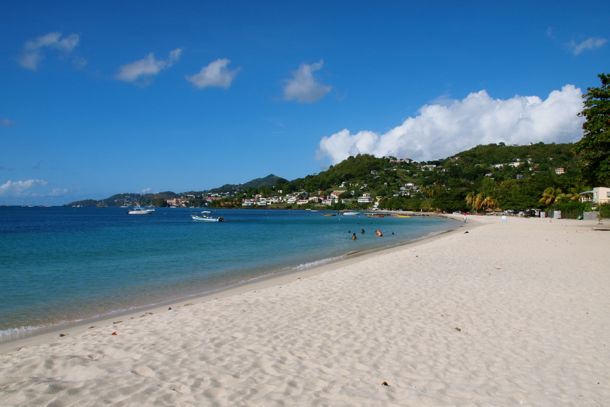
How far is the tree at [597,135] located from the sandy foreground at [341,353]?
21.6 metres

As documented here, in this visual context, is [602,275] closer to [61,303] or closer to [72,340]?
[72,340]

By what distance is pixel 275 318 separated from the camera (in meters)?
8.99

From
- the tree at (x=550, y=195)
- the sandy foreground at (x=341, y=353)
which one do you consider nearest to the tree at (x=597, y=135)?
the sandy foreground at (x=341, y=353)

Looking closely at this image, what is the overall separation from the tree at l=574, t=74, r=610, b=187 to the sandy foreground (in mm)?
21615

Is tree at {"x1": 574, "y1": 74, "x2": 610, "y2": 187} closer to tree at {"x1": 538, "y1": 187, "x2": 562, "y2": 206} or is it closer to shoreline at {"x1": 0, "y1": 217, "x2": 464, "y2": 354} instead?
shoreline at {"x1": 0, "y1": 217, "x2": 464, "y2": 354}

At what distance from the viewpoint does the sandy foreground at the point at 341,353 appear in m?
5.03

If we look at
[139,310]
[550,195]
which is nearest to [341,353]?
[139,310]

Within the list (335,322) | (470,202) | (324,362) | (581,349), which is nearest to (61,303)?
(335,322)

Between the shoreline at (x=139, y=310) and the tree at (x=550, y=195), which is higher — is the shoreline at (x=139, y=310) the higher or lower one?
the lower one

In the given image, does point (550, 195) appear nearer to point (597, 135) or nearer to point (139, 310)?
point (597, 135)

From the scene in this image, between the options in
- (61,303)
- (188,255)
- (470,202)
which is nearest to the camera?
(61,303)

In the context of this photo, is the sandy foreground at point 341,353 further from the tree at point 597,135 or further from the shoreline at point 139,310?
the tree at point 597,135

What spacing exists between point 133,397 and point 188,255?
2274 cm

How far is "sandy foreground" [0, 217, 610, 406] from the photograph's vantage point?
16.5ft
